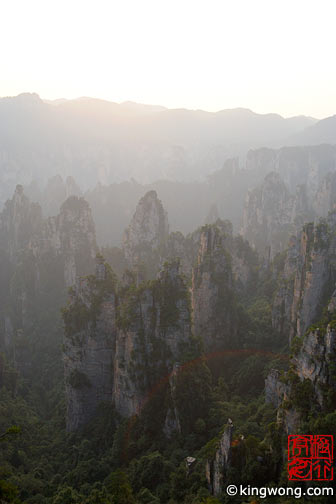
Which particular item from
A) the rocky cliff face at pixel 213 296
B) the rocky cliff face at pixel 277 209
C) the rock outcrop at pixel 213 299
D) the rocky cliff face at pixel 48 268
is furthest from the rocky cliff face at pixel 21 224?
the rocky cliff face at pixel 277 209

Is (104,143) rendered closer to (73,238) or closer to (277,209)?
(277,209)

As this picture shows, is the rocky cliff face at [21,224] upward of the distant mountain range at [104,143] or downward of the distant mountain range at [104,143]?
downward

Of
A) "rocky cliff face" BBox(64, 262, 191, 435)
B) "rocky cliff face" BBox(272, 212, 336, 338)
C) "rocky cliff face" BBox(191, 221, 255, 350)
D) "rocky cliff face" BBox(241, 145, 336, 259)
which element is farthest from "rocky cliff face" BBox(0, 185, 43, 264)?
"rocky cliff face" BBox(272, 212, 336, 338)

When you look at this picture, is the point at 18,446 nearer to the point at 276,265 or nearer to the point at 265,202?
the point at 276,265

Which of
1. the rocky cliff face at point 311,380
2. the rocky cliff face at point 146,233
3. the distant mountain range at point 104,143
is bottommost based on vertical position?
the rocky cliff face at point 311,380

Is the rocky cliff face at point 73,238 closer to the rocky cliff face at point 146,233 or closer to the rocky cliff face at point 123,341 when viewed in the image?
the rocky cliff face at point 146,233

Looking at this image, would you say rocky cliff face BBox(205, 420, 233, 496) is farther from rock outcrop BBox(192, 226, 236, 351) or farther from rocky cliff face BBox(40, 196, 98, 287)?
rocky cliff face BBox(40, 196, 98, 287)

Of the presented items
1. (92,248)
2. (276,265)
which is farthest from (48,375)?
(276,265)
